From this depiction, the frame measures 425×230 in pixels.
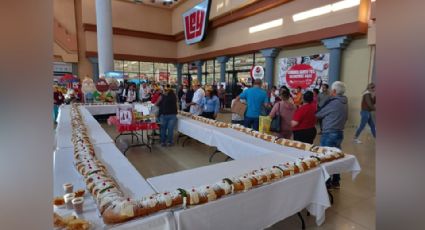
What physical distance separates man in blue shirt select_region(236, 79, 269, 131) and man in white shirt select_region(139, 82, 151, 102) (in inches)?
234

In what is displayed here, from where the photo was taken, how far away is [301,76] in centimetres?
773

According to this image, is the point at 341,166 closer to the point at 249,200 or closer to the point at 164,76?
the point at 249,200

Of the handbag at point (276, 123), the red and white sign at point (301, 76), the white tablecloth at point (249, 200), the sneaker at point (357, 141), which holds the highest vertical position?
the red and white sign at point (301, 76)

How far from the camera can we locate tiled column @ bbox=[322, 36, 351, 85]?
303 inches

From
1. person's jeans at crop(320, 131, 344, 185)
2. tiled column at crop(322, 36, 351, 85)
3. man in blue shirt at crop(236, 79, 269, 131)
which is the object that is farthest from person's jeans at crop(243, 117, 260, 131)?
tiled column at crop(322, 36, 351, 85)

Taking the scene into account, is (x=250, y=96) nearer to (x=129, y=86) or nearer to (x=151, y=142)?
(x=151, y=142)

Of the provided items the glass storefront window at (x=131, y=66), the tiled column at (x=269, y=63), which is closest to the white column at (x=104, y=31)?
the glass storefront window at (x=131, y=66)

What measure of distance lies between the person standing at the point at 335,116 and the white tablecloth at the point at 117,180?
2.44 m

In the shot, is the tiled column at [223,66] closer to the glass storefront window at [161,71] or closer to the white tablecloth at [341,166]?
the glass storefront window at [161,71]

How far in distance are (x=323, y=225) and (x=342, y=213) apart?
0.37 meters

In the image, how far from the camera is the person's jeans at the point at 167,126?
5492 mm

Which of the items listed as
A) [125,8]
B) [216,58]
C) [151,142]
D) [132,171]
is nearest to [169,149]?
[151,142]

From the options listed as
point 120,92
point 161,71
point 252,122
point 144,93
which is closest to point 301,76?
point 252,122
